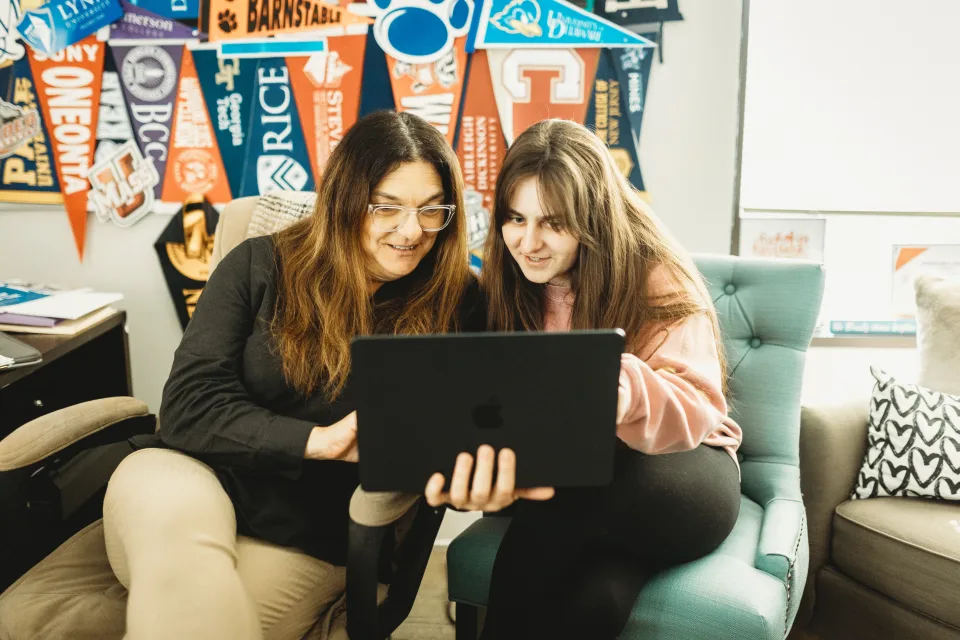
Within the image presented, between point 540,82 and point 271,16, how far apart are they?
27.1 inches

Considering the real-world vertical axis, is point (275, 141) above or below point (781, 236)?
above

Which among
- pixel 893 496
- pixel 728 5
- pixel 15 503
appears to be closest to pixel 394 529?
pixel 15 503

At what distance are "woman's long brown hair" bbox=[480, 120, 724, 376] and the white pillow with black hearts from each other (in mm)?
542

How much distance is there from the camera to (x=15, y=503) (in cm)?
96

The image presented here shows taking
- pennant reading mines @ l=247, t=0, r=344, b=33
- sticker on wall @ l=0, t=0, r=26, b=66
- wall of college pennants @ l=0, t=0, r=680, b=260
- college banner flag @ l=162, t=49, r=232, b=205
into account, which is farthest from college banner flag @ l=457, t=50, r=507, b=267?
sticker on wall @ l=0, t=0, r=26, b=66

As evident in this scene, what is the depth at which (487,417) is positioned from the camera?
764mm

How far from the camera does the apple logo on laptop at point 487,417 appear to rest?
760 millimetres

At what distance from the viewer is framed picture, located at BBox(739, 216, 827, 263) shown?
1810 millimetres

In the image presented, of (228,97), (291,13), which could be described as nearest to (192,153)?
(228,97)

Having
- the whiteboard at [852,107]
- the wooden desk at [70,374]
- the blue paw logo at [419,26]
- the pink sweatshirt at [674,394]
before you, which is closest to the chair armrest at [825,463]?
the pink sweatshirt at [674,394]

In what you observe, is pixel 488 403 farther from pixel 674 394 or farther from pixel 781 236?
pixel 781 236

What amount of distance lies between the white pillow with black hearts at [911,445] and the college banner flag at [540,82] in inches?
38.6

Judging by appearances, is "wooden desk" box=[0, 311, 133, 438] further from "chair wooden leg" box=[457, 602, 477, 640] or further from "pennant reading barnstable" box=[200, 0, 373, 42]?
"chair wooden leg" box=[457, 602, 477, 640]

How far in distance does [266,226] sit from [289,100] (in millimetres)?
539
